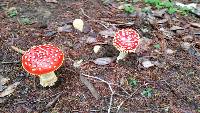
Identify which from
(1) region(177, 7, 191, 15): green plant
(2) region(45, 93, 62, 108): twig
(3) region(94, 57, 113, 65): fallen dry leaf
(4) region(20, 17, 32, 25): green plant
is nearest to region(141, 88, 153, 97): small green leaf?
(3) region(94, 57, 113, 65): fallen dry leaf

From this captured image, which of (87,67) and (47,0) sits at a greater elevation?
(47,0)

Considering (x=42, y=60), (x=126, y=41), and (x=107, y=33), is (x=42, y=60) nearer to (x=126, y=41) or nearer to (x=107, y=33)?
(x=126, y=41)

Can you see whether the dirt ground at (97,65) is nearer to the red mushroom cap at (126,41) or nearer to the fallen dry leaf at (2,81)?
the fallen dry leaf at (2,81)

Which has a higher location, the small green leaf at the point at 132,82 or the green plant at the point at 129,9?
the green plant at the point at 129,9

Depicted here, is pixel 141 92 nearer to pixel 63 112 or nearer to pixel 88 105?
pixel 88 105

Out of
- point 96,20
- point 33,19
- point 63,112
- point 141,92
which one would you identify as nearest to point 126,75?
point 141,92

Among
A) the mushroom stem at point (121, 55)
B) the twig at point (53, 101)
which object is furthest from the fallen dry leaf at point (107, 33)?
the twig at point (53, 101)

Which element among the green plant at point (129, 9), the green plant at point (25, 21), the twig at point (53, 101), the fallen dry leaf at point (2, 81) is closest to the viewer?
the twig at point (53, 101)

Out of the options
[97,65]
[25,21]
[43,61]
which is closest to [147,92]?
[97,65]
